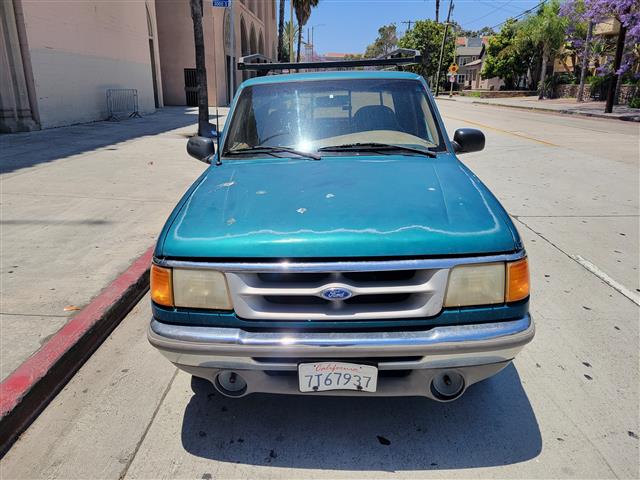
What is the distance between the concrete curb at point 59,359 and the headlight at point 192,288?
1200 millimetres

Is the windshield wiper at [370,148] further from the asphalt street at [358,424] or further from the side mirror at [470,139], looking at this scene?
the asphalt street at [358,424]

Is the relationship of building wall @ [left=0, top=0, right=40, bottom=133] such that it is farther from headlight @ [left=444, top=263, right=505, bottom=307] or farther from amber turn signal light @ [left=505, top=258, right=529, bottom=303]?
amber turn signal light @ [left=505, top=258, right=529, bottom=303]

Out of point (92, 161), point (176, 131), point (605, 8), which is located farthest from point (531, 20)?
point (92, 161)

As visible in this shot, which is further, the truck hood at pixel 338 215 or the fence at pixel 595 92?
the fence at pixel 595 92

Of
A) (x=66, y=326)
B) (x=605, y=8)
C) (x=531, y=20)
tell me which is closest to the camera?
(x=66, y=326)

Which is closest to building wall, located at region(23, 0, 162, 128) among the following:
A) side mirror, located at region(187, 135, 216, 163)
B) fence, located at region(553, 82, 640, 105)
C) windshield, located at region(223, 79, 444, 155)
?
side mirror, located at region(187, 135, 216, 163)

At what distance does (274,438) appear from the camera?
265 cm

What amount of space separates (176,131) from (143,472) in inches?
574

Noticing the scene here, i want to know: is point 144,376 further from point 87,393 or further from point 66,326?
point 66,326

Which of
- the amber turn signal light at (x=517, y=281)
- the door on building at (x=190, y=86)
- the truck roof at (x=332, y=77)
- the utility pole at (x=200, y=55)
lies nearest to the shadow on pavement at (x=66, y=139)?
the utility pole at (x=200, y=55)

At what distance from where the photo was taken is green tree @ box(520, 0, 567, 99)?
45.7 m

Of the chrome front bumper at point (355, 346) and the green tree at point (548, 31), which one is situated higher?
the green tree at point (548, 31)

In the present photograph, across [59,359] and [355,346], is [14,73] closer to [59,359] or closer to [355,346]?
[59,359]

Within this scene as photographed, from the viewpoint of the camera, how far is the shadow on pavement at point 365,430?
250 cm
